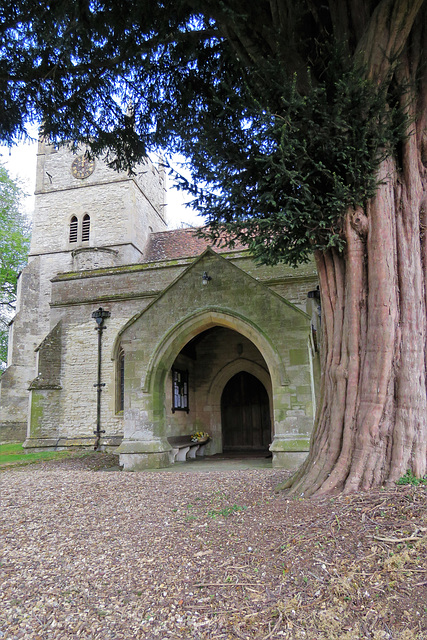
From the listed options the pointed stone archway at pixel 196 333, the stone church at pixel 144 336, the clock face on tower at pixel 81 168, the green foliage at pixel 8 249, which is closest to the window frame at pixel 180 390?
the stone church at pixel 144 336

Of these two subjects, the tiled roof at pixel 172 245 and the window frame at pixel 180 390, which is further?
the tiled roof at pixel 172 245

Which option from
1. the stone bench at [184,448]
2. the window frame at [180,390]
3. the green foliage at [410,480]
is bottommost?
the stone bench at [184,448]

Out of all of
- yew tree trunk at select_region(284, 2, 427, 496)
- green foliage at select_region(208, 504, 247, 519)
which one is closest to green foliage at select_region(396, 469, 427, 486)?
yew tree trunk at select_region(284, 2, 427, 496)

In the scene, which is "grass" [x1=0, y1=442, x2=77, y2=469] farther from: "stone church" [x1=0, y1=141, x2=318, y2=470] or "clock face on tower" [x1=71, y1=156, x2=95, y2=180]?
"clock face on tower" [x1=71, y1=156, x2=95, y2=180]

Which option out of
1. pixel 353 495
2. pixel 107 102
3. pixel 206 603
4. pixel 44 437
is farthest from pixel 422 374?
pixel 44 437

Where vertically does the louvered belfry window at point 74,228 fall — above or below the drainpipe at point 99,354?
above

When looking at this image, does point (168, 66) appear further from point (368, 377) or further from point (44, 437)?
point (44, 437)

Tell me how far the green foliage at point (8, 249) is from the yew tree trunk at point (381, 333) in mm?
24173

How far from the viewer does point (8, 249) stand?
25641 mm

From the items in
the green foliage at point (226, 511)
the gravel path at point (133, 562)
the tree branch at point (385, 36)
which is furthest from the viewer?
the tree branch at point (385, 36)

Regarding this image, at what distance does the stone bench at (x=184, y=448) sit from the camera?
380 inches

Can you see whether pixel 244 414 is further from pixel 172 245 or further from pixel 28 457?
pixel 172 245

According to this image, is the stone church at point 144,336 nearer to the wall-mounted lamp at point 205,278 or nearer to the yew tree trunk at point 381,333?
the wall-mounted lamp at point 205,278

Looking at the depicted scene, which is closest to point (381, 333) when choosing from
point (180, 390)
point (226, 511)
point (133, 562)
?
point (226, 511)
